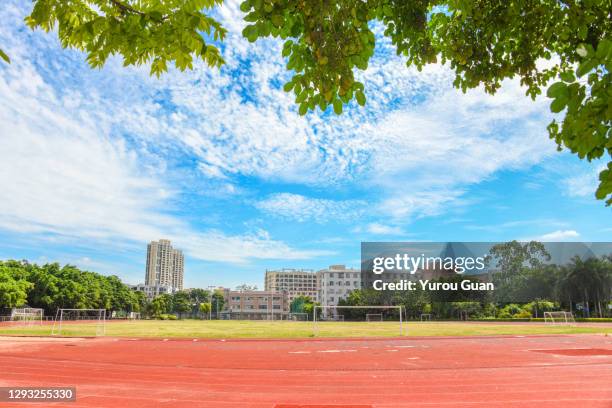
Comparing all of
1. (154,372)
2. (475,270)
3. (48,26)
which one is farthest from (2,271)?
(475,270)

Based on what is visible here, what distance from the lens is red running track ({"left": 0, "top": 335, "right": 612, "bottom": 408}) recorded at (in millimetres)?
9320

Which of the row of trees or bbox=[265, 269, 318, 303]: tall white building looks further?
bbox=[265, 269, 318, 303]: tall white building

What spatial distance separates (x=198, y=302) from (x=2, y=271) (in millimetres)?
59849

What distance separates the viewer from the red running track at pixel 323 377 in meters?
9.32

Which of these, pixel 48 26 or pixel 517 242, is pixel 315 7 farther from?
pixel 517 242

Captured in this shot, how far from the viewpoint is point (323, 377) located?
12078 millimetres

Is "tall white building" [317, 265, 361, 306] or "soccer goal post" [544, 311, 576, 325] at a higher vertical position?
"tall white building" [317, 265, 361, 306]

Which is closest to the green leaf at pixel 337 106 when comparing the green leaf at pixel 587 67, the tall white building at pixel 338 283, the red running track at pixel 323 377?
the green leaf at pixel 587 67

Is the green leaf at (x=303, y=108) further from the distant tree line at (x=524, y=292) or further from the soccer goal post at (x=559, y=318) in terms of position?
the distant tree line at (x=524, y=292)

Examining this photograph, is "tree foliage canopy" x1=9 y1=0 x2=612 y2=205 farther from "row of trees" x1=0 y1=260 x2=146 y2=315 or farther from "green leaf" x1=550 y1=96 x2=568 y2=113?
"row of trees" x1=0 y1=260 x2=146 y2=315

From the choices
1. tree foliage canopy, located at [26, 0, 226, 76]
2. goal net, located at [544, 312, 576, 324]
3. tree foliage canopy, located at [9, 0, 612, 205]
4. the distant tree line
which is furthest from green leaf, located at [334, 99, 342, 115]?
the distant tree line

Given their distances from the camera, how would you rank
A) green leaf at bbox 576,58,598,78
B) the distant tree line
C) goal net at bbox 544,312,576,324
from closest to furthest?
green leaf at bbox 576,58,598,78, goal net at bbox 544,312,576,324, the distant tree line

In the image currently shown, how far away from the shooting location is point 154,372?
13.3 metres

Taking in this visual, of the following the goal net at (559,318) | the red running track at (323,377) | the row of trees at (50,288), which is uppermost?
the row of trees at (50,288)
